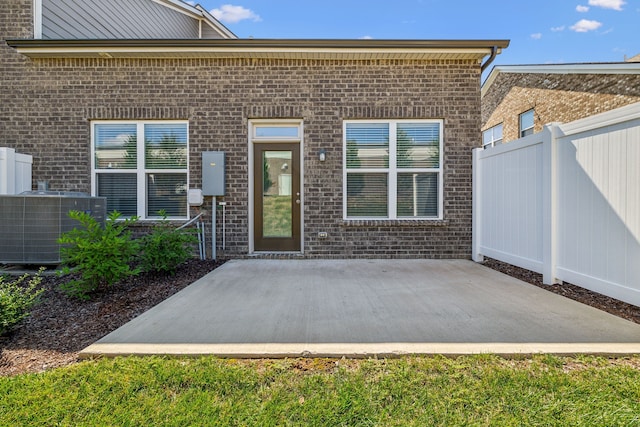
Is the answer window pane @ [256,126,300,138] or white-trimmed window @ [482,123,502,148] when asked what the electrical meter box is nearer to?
window pane @ [256,126,300,138]

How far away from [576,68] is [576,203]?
7.97 m

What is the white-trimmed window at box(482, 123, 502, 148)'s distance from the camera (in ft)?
43.1

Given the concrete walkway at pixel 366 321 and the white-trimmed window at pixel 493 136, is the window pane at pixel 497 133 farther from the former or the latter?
the concrete walkway at pixel 366 321

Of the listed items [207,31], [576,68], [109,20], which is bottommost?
[576,68]

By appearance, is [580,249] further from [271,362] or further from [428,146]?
[271,362]

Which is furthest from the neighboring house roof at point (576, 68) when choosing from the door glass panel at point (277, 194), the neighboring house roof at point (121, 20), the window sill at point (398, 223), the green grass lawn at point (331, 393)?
the neighboring house roof at point (121, 20)

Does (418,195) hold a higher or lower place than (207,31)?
lower

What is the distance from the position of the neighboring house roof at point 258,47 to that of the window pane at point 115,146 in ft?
4.26

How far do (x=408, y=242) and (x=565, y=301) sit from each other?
2.82 m

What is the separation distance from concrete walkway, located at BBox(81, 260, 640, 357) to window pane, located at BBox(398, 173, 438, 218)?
1.80m

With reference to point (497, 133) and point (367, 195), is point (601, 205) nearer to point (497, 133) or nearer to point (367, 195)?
point (367, 195)

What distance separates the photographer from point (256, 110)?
623 cm

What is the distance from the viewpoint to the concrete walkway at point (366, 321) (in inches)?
101

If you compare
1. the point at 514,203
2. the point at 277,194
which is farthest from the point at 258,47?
the point at 514,203
